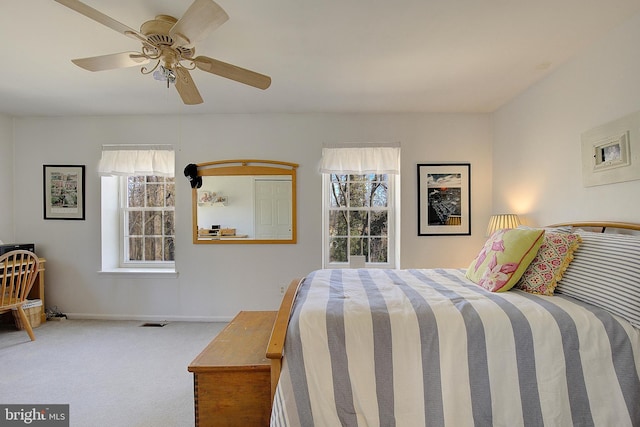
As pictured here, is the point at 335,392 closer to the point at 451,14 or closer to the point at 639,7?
the point at 451,14

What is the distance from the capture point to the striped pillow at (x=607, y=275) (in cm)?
141

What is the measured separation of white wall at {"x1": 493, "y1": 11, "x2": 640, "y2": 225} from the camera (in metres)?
1.94

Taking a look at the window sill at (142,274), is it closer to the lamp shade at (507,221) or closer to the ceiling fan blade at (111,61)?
the ceiling fan blade at (111,61)

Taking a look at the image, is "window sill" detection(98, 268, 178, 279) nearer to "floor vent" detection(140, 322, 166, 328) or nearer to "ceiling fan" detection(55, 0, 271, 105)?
"floor vent" detection(140, 322, 166, 328)

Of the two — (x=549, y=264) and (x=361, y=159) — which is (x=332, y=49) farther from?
(x=549, y=264)

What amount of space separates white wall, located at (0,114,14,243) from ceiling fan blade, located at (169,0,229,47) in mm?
3506

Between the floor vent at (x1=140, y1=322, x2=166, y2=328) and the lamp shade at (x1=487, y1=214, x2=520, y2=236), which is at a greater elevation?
the lamp shade at (x1=487, y1=214, x2=520, y2=236)

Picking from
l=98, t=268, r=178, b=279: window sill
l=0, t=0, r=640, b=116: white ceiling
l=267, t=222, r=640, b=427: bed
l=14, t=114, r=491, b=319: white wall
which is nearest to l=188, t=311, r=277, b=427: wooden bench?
l=267, t=222, r=640, b=427: bed

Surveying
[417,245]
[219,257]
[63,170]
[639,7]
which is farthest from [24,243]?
[639,7]

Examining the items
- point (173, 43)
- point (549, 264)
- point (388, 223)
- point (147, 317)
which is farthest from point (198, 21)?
point (147, 317)

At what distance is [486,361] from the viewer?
1.34m

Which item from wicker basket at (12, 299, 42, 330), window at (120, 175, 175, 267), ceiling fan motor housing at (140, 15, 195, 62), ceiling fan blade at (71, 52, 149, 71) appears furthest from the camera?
window at (120, 175, 175, 267)

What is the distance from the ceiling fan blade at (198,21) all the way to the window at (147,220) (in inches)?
100

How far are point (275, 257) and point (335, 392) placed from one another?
2408 mm
